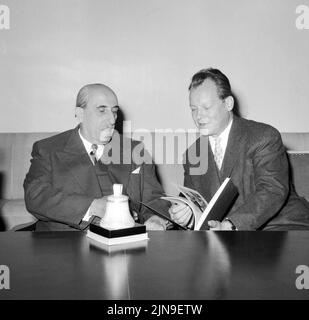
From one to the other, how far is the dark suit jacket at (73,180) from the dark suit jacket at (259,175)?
0.34 meters

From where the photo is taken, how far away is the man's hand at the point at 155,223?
2238 mm

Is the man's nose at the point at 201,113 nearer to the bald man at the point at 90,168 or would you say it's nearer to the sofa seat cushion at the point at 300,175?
the bald man at the point at 90,168

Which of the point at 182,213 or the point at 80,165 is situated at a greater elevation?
the point at 80,165

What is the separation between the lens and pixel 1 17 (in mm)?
3994

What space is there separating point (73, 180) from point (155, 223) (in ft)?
1.69

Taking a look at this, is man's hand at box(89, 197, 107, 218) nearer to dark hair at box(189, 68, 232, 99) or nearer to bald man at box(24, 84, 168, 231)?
bald man at box(24, 84, 168, 231)

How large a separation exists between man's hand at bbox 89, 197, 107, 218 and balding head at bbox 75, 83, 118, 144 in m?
0.49

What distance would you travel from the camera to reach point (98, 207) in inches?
86.4

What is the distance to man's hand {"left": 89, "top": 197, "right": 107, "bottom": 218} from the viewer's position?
2178mm

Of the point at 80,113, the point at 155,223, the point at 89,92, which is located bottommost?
the point at 155,223
